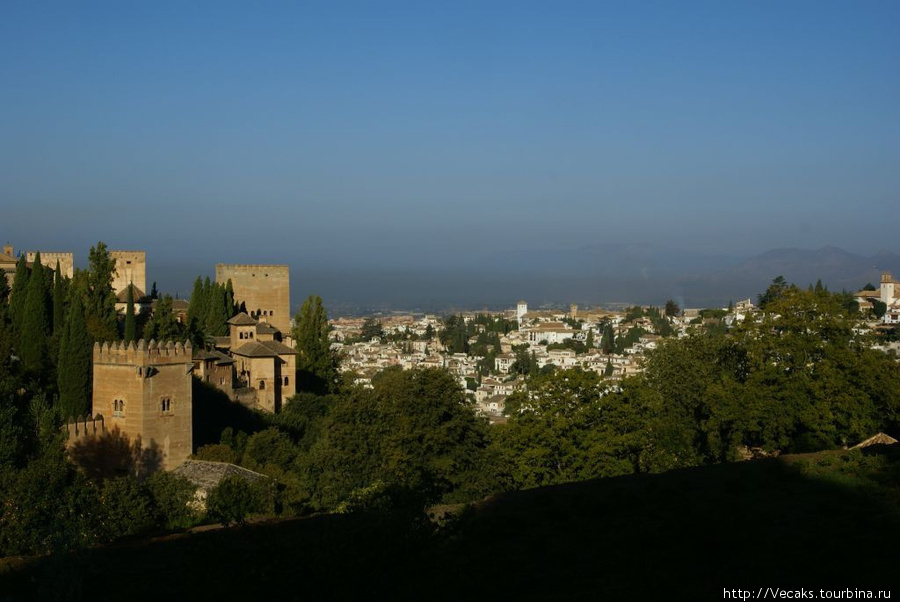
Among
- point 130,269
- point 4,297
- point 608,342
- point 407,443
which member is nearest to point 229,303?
point 130,269

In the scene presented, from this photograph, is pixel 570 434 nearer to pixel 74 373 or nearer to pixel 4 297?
pixel 74 373

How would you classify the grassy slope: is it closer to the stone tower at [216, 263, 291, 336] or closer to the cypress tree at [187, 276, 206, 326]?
the cypress tree at [187, 276, 206, 326]

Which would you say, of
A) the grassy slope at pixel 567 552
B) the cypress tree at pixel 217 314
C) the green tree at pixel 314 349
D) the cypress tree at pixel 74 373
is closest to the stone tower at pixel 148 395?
the cypress tree at pixel 74 373

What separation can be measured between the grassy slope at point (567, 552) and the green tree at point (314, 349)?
29.1 m

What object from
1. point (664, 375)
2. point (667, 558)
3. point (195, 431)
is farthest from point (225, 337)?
point (667, 558)

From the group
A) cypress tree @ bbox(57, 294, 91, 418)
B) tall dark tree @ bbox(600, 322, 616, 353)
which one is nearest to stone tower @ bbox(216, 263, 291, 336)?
cypress tree @ bbox(57, 294, 91, 418)

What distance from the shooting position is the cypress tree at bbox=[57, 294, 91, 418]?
2702 centimetres

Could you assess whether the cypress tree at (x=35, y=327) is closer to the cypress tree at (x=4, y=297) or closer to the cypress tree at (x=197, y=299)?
the cypress tree at (x=4, y=297)

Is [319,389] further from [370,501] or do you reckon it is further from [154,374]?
[370,501]

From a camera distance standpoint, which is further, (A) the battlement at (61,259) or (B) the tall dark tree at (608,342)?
(B) the tall dark tree at (608,342)

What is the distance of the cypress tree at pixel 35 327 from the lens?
29875mm

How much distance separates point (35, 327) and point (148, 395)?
7315 millimetres

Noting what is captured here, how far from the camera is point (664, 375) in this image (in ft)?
101

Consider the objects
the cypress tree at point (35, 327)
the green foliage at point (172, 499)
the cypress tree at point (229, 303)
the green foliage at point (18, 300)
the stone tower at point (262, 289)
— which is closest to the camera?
the green foliage at point (172, 499)
